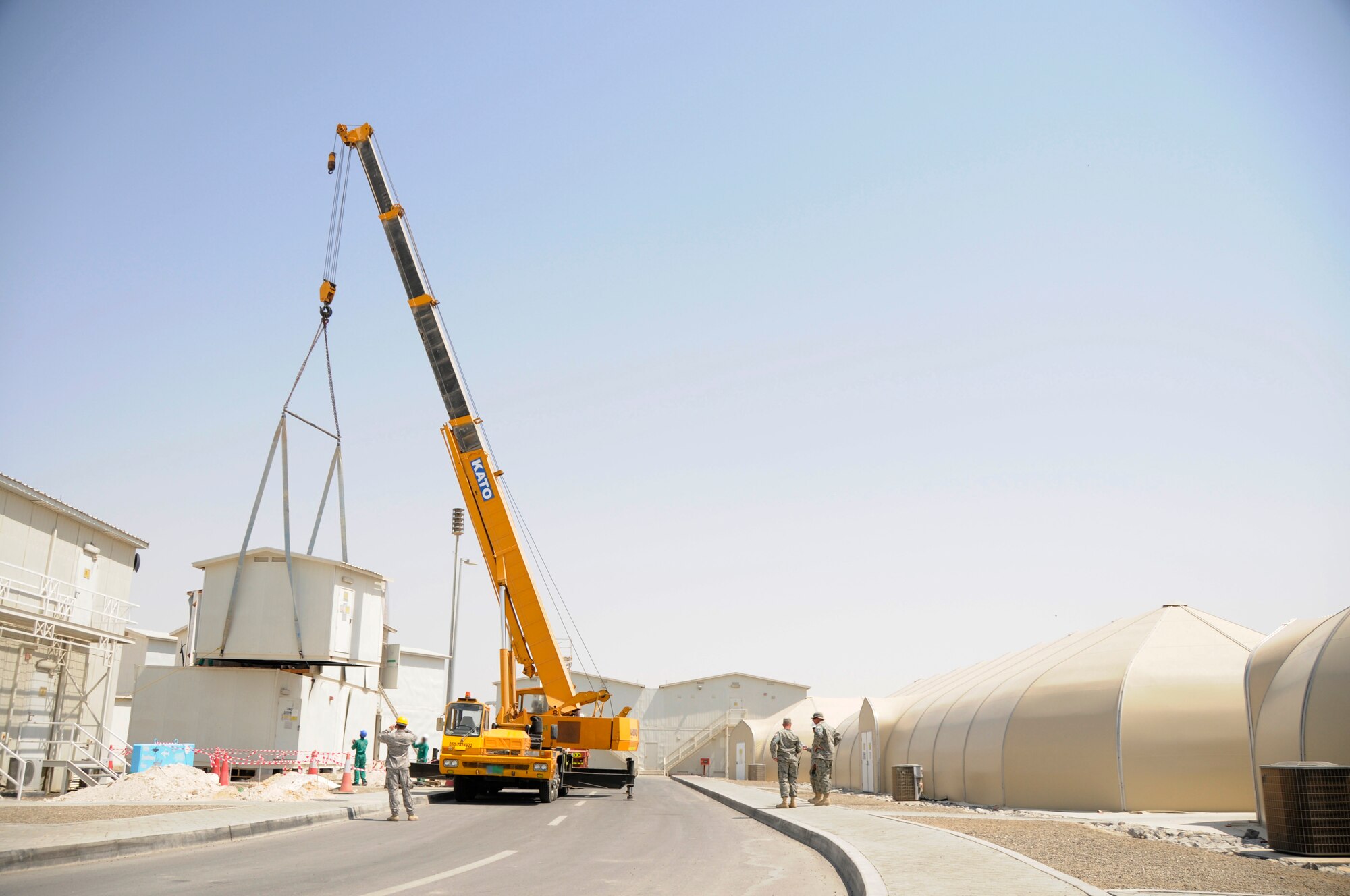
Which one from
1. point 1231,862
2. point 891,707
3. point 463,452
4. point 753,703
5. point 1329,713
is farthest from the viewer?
point 753,703

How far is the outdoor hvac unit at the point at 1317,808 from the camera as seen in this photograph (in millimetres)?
11523

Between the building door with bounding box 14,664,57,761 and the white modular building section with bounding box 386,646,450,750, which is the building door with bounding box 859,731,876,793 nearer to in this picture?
the white modular building section with bounding box 386,646,450,750

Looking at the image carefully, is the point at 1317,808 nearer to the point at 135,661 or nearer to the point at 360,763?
the point at 360,763

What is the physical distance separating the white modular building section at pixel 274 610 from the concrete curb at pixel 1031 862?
2180 cm

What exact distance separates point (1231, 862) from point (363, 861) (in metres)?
9.81

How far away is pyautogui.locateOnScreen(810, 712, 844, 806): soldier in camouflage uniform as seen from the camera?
19859 millimetres

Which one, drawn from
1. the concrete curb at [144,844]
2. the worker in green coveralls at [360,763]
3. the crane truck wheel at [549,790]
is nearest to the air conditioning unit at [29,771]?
the worker in green coveralls at [360,763]

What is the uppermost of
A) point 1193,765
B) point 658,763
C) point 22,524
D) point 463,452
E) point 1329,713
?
point 463,452

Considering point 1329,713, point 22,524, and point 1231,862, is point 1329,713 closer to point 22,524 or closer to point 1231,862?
point 1231,862

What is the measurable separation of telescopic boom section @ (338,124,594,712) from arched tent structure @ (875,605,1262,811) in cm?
1097

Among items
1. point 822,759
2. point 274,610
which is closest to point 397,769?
point 822,759

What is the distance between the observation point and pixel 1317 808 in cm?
1152

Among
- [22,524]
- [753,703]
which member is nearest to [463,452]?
[22,524]

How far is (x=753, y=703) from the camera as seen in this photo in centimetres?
6988
